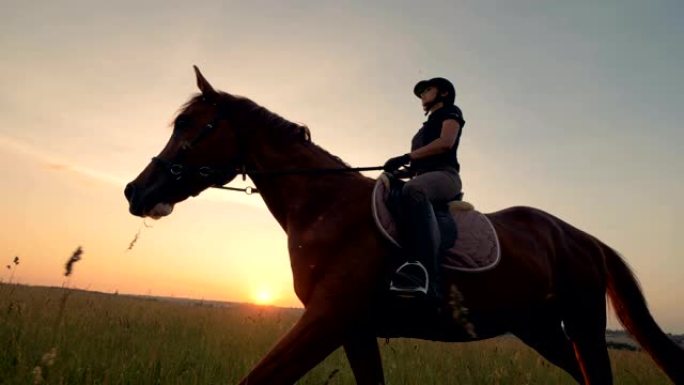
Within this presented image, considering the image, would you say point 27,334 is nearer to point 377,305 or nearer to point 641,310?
point 377,305

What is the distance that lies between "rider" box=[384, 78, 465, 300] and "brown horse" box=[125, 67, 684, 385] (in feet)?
0.82

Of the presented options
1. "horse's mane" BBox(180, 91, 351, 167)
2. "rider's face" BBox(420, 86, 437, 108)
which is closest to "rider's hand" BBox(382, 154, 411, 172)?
"horse's mane" BBox(180, 91, 351, 167)

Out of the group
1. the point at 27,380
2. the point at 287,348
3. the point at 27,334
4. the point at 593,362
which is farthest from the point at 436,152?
the point at 27,334

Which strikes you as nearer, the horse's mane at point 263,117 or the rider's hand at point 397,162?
the rider's hand at point 397,162

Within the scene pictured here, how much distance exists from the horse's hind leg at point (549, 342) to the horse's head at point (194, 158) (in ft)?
12.1

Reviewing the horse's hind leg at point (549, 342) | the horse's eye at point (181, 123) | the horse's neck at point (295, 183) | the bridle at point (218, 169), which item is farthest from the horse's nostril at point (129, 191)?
the horse's hind leg at point (549, 342)

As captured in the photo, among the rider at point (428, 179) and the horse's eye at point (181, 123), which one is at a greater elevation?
the horse's eye at point (181, 123)

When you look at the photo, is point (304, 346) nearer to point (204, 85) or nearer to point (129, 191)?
point (129, 191)

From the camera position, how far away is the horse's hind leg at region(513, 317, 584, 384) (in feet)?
17.6

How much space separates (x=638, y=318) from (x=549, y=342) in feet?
3.44

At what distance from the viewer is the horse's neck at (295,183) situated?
13.7ft

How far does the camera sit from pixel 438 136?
4.72 m

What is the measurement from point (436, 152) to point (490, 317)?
1.62 meters

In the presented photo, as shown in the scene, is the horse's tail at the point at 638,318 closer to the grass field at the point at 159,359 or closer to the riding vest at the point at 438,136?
the grass field at the point at 159,359
